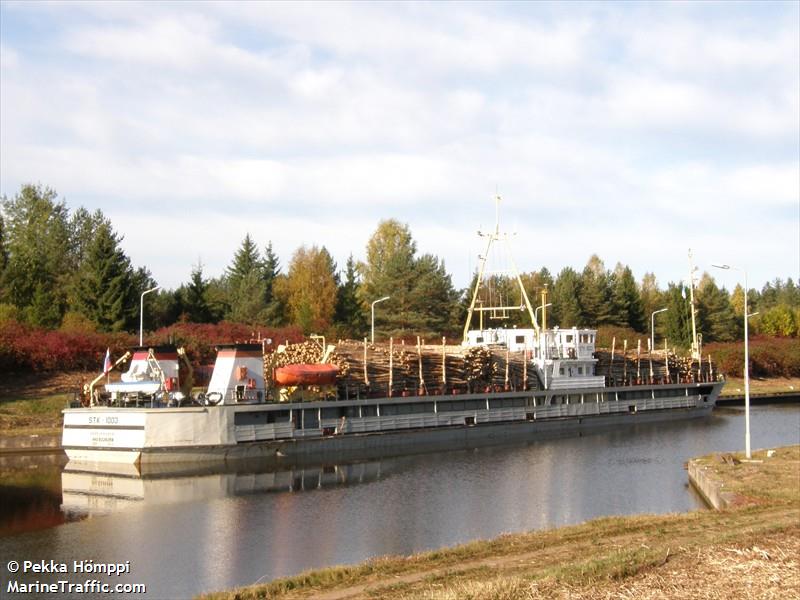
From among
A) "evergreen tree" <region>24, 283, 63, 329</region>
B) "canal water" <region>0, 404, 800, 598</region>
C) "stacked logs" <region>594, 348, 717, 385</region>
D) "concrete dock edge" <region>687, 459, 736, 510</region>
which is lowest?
"canal water" <region>0, 404, 800, 598</region>

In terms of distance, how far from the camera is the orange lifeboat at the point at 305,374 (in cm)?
4288

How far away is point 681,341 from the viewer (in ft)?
336

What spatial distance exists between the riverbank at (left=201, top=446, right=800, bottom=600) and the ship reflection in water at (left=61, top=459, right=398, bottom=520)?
14539mm

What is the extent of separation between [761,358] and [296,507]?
79357mm

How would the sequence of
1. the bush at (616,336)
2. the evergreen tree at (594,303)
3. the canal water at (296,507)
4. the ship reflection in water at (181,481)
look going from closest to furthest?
the canal water at (296,507) → the ship reflection in water at (181,481) → the bush at (616,336) → the evergreen tree at (594,303)

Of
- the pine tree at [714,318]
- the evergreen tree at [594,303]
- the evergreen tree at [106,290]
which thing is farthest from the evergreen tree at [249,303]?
the pine tree at [714,318]

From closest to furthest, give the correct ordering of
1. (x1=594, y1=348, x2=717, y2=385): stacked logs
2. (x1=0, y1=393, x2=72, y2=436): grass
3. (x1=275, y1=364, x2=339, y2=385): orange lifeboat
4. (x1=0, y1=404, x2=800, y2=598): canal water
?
(x1=0, y1=404, x2=800, y2=598): canal water → (x1=275, y1=364, x2=339, y2=385): orange lifeboat → (x1=0, y1=393, x2=72, y2=436): grass → (x1=594, y1=348, x2=717, y2=385): stacked logs

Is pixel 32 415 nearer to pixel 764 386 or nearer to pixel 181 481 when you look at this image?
pixel 181 481

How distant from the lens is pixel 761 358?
3797 inches

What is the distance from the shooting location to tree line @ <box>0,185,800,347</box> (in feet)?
201

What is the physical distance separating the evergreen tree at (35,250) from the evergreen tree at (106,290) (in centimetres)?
275

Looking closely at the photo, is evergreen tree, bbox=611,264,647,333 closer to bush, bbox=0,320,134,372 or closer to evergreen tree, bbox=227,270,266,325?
evergreen tree, bbox=227,270,266,325

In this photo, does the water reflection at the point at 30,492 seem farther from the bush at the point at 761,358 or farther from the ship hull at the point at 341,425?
the bush at the point at 761,358

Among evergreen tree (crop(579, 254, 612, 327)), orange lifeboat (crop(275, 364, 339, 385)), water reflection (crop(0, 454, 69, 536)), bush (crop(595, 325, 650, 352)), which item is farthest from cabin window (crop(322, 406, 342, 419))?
evergreen tree (crop(579, 254, 612, 327))
